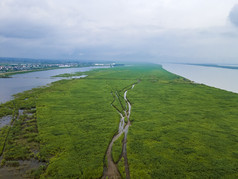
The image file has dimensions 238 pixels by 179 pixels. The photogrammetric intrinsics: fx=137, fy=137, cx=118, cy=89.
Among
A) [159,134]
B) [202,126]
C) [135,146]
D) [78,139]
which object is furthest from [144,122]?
[78,139]

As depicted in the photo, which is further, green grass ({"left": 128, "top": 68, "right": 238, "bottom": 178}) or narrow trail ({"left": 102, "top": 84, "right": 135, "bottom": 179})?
green grass ({"left": 128, "top": 68, "right": 238, "bottom": 178})

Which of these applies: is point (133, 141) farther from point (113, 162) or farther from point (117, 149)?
point (113, 162)

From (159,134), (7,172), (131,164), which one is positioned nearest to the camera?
(7,172)

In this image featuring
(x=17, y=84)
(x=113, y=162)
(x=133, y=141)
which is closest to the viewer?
(x=113, y=162)

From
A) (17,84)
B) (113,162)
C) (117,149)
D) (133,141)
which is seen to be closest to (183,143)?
(133,141)

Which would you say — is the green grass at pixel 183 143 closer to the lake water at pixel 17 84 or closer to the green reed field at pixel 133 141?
the green reed field at pixel 133 141

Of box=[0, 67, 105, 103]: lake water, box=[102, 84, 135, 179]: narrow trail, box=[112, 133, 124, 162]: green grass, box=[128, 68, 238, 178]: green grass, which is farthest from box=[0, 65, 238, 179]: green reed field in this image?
box=[0, 67, 105, 103]: lake water

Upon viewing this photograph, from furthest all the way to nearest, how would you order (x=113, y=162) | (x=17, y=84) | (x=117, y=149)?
1. (x=17, y=84)
2. (x=117, y=149)
3. (x=113, y=162)

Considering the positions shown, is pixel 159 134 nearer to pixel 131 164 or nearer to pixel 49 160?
pixel 131 164

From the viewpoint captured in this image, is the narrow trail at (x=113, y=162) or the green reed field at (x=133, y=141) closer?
the narrow trail at (x=113, y=162)

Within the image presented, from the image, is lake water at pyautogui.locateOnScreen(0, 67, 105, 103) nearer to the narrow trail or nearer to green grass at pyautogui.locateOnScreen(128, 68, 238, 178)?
the narrow trail

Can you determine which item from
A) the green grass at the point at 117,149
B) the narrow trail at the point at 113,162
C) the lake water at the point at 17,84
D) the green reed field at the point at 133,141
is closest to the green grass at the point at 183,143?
the green reed field at the point at 133,141
